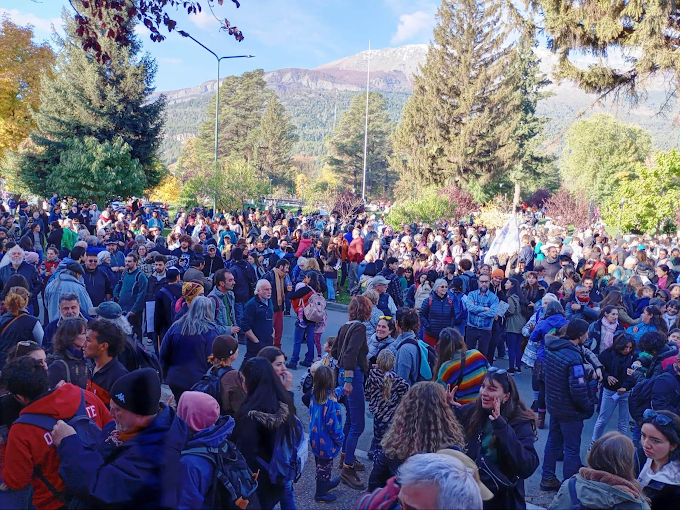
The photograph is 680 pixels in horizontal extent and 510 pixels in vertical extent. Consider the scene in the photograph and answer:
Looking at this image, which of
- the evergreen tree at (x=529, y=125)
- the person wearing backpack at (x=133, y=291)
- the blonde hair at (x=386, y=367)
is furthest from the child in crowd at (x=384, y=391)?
the evergreen tree at (x=529, y=125)

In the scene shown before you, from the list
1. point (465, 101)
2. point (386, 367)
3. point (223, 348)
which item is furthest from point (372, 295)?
point (465, 101)

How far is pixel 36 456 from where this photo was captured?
2848 mm

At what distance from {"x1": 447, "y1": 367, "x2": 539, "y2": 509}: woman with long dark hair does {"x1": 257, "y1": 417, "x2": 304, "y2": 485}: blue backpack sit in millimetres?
1126

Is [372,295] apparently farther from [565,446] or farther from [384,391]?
[565,446]

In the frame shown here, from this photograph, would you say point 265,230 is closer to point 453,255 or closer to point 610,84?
point 453,255

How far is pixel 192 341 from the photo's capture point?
516cm

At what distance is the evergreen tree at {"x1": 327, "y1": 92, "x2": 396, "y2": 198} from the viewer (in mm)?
77125

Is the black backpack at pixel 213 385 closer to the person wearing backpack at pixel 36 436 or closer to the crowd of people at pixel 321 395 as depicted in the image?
the crowd of people at pixel 321 395

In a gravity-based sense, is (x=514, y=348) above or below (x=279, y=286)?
below

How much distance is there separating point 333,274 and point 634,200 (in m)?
14.5

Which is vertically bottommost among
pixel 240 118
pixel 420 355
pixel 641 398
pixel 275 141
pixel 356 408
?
pixel 356 408

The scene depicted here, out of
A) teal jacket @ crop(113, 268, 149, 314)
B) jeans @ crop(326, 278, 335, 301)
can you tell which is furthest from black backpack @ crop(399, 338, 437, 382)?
jeans @ crop(326, 278, 335, 301)

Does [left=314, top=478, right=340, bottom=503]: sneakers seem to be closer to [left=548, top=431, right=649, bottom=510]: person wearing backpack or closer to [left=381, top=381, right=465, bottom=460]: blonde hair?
[left=381, top=381, right=465, bottom=460]: blonde hair

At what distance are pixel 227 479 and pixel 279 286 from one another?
6257 millimetres
